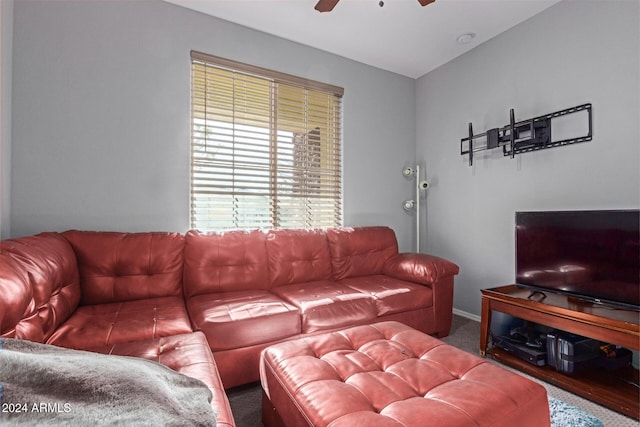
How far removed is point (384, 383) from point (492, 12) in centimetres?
304

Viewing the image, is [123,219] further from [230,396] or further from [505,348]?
[505,348]

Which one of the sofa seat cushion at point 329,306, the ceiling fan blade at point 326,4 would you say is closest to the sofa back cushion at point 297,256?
the sofa seat cushion at point 329,306

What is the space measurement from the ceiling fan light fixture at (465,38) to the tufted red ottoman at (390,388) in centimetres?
288

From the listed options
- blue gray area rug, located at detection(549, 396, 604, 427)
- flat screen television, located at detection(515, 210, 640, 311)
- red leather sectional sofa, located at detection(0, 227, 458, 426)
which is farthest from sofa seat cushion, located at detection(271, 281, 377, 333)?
flat screen television, located at detection(515, 210, 640, 311)

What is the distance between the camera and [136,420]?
560mm

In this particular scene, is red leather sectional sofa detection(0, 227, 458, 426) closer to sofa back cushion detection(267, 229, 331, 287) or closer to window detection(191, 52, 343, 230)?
sofa back cushion detection(267, 229, 331, 287)

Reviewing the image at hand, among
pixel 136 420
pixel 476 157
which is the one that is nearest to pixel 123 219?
pixel 136 420

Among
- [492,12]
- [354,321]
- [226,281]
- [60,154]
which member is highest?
[492,12]

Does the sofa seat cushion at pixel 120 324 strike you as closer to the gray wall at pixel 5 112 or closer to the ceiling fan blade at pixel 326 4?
the gray wall at pixel 5 112

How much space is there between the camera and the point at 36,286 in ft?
4.46

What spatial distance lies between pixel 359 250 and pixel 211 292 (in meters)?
1.41

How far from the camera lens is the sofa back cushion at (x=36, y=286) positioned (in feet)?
3.73

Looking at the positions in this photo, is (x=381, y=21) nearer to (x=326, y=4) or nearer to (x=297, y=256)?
(x=326, y=4)

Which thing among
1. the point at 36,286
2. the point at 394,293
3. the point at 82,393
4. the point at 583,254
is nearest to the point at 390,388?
the point at 82,393
